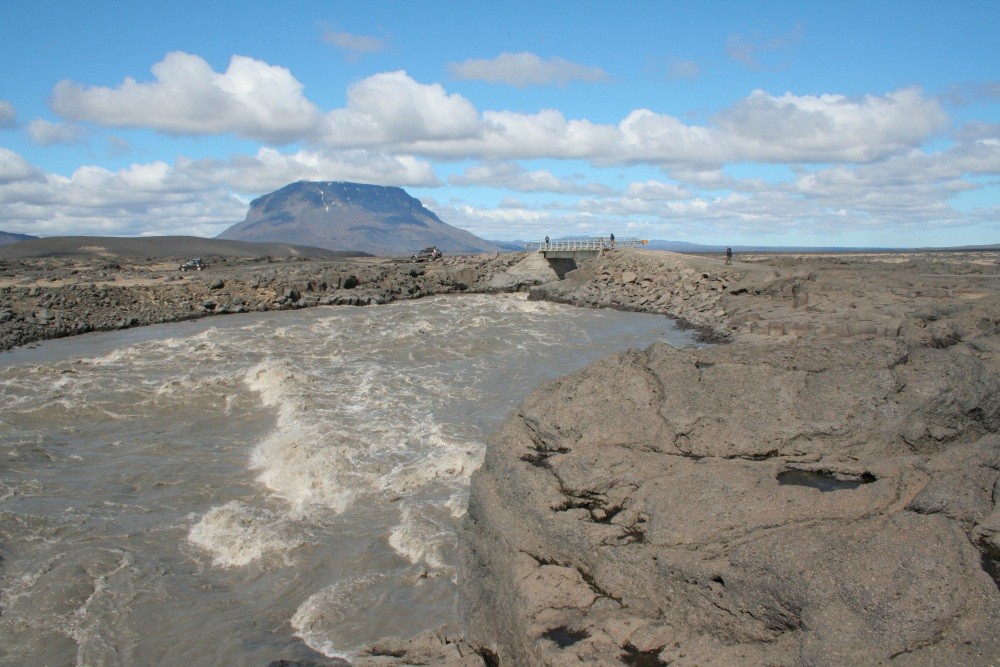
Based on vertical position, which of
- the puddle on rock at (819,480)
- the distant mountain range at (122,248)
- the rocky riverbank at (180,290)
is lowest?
the rocky riverbank at (180,290)

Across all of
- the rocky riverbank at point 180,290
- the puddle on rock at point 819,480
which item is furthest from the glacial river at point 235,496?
the rocky riverbank at point 180,290

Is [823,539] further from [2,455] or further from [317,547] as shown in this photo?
[2,455]

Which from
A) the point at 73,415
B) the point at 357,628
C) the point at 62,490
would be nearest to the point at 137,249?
the point at 73,415

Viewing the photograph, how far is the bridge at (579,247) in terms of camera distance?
48562mm

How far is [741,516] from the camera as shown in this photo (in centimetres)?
461

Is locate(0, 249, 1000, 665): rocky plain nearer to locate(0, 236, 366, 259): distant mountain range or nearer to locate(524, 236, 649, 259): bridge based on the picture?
locate(524, 236, 649, 259): bridge

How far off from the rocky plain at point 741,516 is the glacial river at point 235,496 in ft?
4.61

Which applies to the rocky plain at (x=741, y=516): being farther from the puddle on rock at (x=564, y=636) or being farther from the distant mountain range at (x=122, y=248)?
the distant mountain range at (x=122, y=248)

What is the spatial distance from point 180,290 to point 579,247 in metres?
26.5

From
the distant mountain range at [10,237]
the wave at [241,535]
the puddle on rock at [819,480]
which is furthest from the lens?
the distant mountain range at [10,237]

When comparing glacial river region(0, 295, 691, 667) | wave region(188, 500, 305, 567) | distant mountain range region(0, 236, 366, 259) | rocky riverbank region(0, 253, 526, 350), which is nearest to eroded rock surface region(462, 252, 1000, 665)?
glacial river region(0, 295, 691, 667)

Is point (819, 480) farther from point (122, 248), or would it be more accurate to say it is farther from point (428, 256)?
point (122, 248)

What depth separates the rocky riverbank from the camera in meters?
30.5

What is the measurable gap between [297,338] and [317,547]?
1912cm
